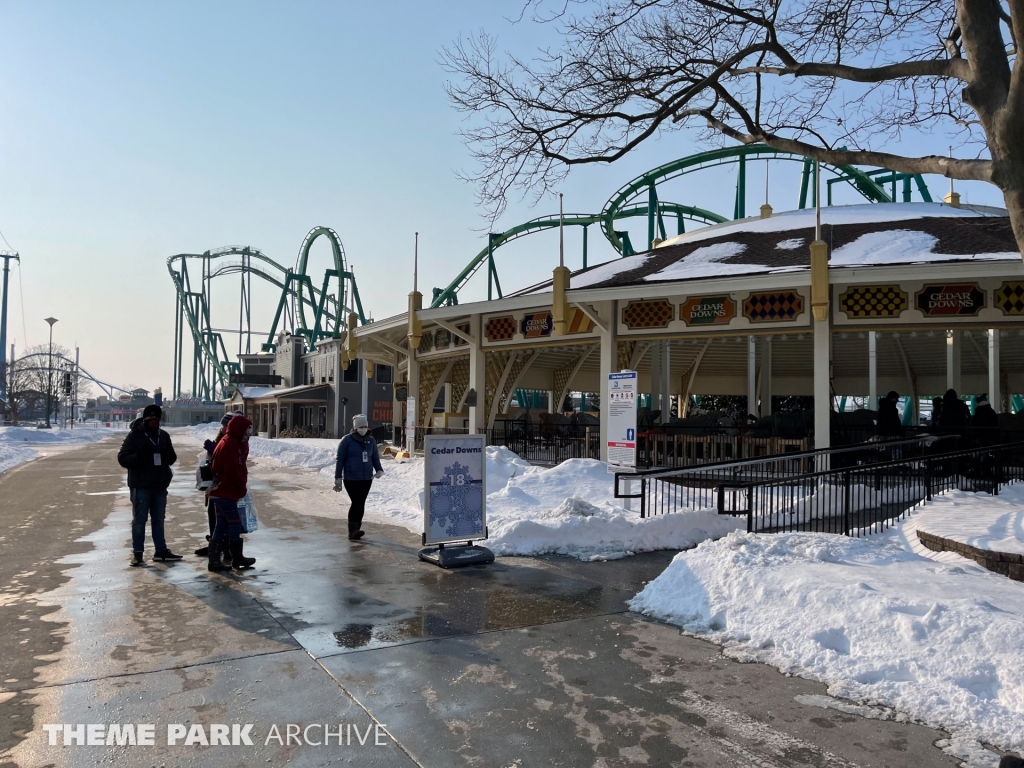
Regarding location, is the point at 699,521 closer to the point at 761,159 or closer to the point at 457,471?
the point at 457,471

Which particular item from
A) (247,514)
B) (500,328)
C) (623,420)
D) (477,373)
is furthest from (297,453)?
(247,514)

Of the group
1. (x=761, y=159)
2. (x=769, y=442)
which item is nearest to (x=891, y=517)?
(x=769, y=442)

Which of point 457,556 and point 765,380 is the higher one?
point 765,380

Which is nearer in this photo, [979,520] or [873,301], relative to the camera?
[979,520]

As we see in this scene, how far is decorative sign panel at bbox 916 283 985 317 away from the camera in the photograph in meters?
15.0

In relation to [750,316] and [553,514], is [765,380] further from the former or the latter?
[553,514]

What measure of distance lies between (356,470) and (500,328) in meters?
11.4

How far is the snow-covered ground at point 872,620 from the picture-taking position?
172 inches

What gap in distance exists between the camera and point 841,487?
13031 mm

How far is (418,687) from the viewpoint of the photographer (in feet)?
15.2

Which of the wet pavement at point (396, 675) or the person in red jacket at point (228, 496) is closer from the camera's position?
the wet pavement at point (396, 675)

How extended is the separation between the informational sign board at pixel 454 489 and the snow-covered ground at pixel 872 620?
267 centimetres

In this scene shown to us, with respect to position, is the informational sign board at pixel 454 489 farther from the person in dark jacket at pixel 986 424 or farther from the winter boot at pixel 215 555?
the person in dark jacket at pixel 986 424

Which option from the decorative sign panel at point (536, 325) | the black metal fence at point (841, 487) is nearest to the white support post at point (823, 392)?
the black metal fence at point (841, 487)
